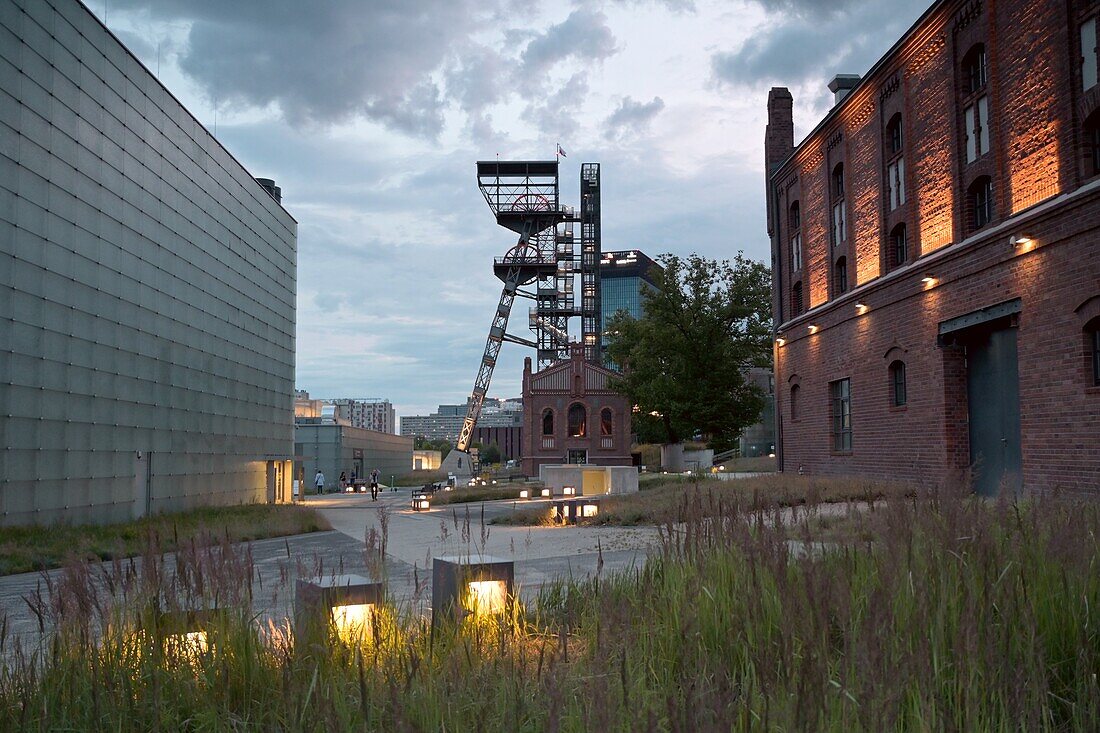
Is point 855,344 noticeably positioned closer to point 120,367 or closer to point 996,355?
point 996,355

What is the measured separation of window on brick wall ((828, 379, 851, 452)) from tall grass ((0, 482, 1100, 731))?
1985cm

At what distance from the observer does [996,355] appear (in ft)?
56.6

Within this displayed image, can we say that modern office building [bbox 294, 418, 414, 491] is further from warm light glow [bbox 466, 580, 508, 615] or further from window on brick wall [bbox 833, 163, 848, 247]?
warm light glow [bbox 466, 580, 508, 615]

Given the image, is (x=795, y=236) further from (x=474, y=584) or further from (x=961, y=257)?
(x=474, y=584)

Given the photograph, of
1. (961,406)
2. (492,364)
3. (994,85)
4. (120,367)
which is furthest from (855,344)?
(492,364)

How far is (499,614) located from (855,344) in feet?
66.4

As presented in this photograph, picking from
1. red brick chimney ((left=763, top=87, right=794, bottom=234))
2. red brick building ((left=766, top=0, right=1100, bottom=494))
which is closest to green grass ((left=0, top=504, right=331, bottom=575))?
red brick building ((left=766, top=0, right=1100, bottom=494))

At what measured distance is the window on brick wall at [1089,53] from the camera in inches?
553

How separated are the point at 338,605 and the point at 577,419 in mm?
54078

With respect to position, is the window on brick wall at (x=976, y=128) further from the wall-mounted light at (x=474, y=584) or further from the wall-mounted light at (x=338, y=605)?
the wall-mounted light at (x=338, y=605)

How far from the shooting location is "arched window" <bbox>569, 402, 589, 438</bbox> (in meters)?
58.4

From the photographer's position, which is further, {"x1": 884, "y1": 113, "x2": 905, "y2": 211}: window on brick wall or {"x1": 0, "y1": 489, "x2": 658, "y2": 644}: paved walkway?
{"x1": 884, "y1": 113, "x2": 905, "y2": 211}: window on brick wall

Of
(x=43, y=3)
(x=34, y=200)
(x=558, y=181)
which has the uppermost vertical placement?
(x=558, y=181)

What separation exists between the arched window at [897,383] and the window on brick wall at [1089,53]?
826cm
